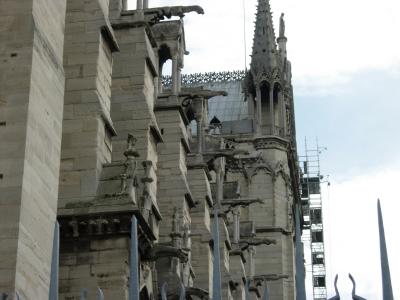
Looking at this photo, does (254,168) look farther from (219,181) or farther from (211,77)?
(211,77)

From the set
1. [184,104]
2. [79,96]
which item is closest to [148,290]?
[79,96]

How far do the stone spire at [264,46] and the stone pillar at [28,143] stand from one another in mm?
39221

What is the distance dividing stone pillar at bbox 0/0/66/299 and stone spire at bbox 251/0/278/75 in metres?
39.2

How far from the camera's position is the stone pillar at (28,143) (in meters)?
19.2

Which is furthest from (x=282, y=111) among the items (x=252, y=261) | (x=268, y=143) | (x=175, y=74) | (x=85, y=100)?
(x=85, y=100)

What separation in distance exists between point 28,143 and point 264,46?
1654 inches

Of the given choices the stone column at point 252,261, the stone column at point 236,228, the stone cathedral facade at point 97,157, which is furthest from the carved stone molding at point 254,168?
the stone cathedral facade at point 97,157

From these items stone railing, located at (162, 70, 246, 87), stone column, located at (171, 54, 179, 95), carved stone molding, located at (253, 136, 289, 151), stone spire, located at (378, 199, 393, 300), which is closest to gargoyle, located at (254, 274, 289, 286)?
carved stone molding, located at (253, 136, 289, 151)

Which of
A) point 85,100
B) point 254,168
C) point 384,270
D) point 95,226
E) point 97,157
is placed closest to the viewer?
point 384,270

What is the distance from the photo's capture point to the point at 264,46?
200 ft

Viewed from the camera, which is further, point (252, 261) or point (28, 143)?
point (252, 261)

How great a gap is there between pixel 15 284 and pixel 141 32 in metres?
12.0

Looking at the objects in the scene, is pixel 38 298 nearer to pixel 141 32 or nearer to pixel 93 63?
pixel 93 63

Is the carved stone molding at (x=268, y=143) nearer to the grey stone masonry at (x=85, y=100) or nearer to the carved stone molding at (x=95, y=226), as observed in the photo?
the grey stone masonry at (x=85, y=100)
